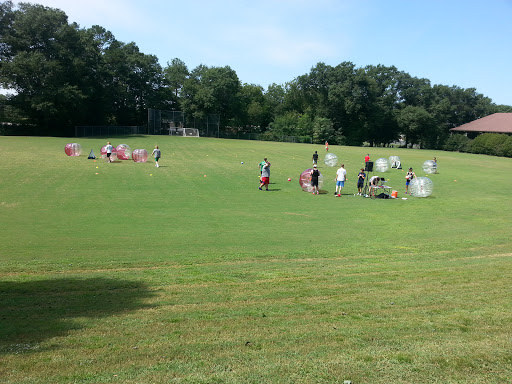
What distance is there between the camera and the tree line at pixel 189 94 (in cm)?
6212

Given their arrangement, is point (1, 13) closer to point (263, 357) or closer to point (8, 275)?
point (8, 275)

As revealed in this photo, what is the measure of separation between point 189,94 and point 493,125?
60.0 m

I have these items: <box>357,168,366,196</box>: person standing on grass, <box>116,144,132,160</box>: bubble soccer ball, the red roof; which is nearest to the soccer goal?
<box>116,144,132,160</box>: bubble soccer ball

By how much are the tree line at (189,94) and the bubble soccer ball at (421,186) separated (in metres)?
54.5

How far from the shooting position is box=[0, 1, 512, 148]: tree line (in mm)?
62125

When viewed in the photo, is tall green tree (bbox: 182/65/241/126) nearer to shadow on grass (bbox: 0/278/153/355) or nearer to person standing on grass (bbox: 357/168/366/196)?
person standing on grass (bbox: 357/168/366/196)

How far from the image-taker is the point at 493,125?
79500 millimetres

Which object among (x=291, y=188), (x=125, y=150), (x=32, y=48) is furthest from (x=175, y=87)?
(x=291, y=188)

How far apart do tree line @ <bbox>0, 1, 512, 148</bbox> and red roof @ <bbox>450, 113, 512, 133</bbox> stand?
5.92 metres

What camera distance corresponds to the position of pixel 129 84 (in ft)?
267

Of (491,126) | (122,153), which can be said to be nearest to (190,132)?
(122,153)

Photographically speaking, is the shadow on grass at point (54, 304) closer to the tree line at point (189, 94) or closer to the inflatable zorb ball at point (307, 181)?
the inflatable zorb ball at point (307, 181)

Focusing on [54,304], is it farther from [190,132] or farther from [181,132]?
[190,132]

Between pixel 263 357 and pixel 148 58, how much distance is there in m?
85.3
